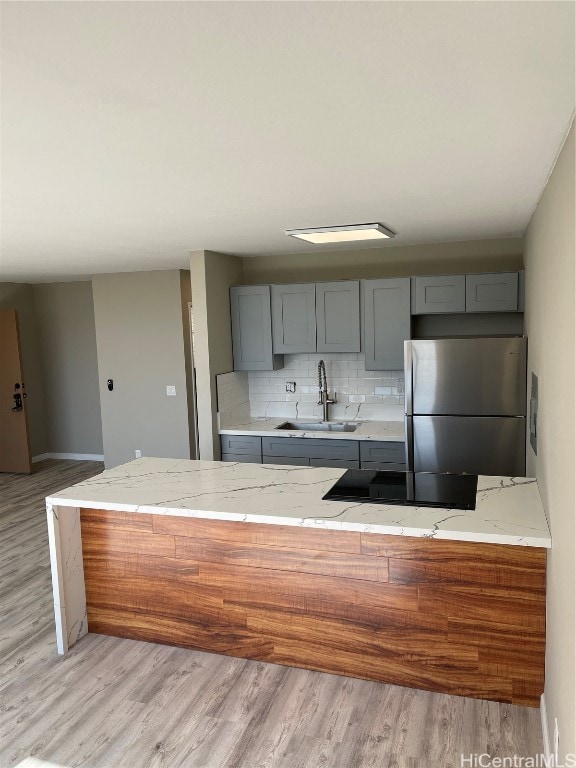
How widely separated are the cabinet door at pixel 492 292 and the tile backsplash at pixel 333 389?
954mm

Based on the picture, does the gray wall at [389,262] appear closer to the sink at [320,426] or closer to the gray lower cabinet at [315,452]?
the sink at [320,426]

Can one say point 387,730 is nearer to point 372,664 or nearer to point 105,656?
point 372,664

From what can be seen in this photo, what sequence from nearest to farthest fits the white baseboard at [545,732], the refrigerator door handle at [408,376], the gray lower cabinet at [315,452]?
1. the white baseboard at [545,732]
2. the refrigerator door handle at [408,376]
3. the gray lower cabinet at [315,452]

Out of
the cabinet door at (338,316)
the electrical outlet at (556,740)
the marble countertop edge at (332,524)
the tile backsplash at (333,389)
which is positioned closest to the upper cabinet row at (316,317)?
the cabinet door at (338,316)

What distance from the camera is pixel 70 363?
7.80m

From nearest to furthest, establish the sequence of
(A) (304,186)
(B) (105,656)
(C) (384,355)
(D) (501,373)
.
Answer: (A) (304,186), (B) (105,656), (D) (501,373), (C) (384,355)

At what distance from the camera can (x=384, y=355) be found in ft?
16.7

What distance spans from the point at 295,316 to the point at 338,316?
15.3 inches

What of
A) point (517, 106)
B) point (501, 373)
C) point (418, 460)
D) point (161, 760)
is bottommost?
point (161, 760)

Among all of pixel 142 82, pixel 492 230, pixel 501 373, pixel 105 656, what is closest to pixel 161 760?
pixel 105 656

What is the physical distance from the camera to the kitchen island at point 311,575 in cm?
264

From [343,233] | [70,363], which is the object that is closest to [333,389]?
[343,233]

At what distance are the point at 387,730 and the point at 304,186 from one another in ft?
7.89

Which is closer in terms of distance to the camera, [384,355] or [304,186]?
[304,186]
